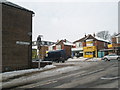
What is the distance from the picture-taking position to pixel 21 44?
71.9 feet

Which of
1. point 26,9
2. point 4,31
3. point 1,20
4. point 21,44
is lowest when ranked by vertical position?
point 21,44

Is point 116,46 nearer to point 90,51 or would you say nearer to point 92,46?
point 92,46

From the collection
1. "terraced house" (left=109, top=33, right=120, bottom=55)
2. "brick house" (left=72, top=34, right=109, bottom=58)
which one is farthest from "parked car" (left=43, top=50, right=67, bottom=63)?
"brick house" (left=72, top=34, right=109, bottom=58)

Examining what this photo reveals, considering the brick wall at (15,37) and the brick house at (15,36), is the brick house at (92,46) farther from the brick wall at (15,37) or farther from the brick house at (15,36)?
the brick wall at (15,37)

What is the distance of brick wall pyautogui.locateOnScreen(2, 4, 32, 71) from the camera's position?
65.2 ft

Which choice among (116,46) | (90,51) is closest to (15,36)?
(116,46)

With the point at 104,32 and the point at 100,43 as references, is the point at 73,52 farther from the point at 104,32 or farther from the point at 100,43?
the point at 104,32

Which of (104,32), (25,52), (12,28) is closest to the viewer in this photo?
(12,28)

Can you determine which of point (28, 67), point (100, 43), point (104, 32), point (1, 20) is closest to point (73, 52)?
point (100, 43)

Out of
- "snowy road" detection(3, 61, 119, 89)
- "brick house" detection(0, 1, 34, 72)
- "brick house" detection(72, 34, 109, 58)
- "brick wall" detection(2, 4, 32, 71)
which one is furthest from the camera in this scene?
"brick house" detection(72, 34, 109, 58)

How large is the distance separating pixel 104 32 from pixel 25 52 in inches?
2997

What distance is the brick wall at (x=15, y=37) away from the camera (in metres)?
19.9

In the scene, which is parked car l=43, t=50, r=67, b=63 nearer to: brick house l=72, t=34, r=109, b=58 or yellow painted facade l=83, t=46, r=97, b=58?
yellow painted facade l=83, t=46, r=97, b=58

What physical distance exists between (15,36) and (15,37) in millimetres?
128
